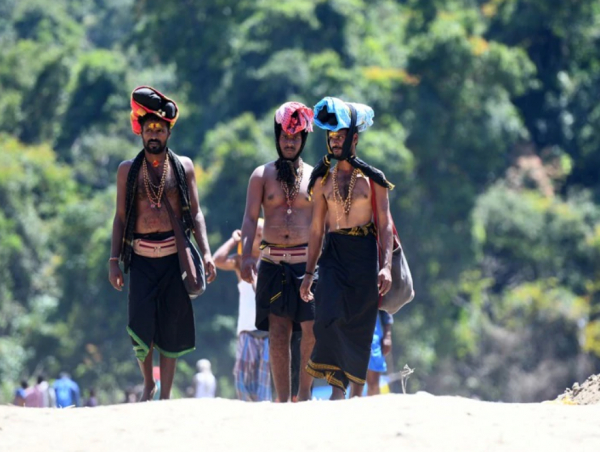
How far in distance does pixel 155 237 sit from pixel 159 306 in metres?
0.44

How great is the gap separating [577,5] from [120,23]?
1110 inches

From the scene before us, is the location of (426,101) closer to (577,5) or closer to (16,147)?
(577,5)

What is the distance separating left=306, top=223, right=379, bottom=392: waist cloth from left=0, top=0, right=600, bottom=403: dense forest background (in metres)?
24.0

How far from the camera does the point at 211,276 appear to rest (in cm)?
1009

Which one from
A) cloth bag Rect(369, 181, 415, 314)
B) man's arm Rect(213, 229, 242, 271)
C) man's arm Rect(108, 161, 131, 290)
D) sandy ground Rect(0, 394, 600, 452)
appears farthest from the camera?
man's arm Rect(213, 229, 242, 271)

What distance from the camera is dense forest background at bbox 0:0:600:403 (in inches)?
1385

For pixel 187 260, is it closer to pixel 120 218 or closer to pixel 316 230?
pixel 120 218

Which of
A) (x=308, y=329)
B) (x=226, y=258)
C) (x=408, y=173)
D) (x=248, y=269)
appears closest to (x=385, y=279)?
(x=308, y=329)

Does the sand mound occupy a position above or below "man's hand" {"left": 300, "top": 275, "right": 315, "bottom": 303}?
below

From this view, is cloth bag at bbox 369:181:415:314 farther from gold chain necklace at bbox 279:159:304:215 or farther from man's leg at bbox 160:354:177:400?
man's leg at bbox 160:354:177:400

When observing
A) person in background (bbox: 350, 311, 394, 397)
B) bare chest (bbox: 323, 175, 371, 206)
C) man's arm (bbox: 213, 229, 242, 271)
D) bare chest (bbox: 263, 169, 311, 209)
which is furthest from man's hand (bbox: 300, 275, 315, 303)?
man's arm (bbox: 213, 229, 242, 271)

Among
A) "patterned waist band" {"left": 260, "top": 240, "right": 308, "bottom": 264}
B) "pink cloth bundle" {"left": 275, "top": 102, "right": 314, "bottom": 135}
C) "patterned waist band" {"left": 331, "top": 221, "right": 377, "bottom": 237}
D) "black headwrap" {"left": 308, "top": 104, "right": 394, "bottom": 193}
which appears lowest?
"patterned waist band" {"left": 260, "top": 240, "right": 308, "bottom": 264}

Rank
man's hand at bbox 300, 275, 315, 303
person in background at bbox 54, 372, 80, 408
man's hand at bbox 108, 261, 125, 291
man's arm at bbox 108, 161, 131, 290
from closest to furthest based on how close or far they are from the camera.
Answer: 1. man's hand at bbox 108, 261, 125, 291
2. man's arm at bbox 108, 161, 131, 290
3. man's hand at bbox 300, 275, 315, 303
4. person in background at bbox 54, 372, 80, 408

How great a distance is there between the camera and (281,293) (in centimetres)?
1033
